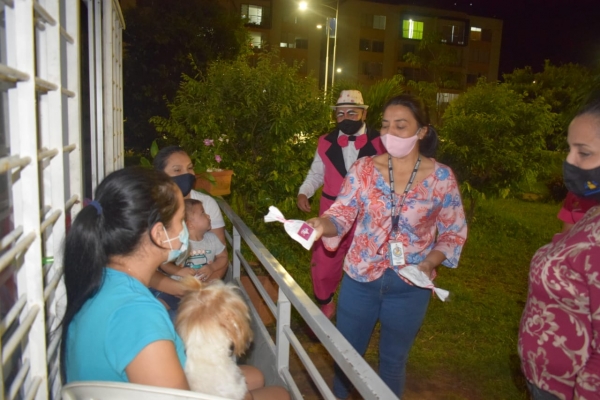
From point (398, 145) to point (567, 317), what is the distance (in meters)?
1.33

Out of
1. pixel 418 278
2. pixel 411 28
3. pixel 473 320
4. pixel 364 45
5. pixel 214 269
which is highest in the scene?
pixel 411 28

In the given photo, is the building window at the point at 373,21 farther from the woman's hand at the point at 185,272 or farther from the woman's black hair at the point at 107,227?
the woman's black hair at the point at 107,227

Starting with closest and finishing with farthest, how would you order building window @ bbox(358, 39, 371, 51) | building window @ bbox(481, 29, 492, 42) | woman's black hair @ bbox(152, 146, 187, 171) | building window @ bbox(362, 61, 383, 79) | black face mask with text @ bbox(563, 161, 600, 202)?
black face mask with text @ bbox(563, 161, 600, 202) → woman's black hair @ bbox(152, 146, 187, 171) → building window @ bbox(358, 39, 371, 51) → building window @ bbox(362, 61, 383, 79) → building window @ bbox(481, 29, 492, 42)

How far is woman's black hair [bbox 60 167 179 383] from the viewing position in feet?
5.40

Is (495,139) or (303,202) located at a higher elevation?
(495,139)

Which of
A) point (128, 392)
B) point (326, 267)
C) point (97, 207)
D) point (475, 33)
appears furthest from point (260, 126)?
point (475, 33)

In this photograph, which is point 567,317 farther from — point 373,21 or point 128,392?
point 373,21

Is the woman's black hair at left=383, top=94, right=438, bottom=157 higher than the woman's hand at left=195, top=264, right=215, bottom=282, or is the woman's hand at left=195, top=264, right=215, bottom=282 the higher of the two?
the woman's black hair at left=383, top=94, right=438, bottom=157

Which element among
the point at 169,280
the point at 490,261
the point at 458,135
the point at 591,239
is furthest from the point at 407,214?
the point at 458,135

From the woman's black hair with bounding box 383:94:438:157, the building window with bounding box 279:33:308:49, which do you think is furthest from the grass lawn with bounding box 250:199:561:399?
the building window with bounding box 279:33:308:49

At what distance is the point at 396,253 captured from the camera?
2.70 metres

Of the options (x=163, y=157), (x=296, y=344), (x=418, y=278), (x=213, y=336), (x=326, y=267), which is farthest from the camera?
(x=326, y=267)

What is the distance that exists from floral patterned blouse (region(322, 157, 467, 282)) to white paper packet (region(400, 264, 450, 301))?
14 cm

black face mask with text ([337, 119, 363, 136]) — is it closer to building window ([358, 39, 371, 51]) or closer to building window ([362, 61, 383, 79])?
building window ([362, 61, 383, 79])
